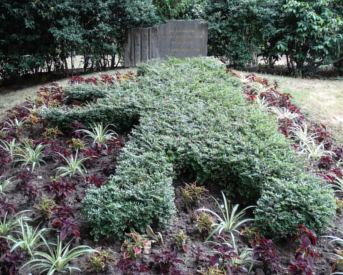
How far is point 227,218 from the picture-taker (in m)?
3.12

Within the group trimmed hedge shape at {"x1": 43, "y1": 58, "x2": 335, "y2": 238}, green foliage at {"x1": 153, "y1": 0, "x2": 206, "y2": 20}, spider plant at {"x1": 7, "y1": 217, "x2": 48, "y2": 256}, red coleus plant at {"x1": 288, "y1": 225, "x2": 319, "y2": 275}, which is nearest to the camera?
red coleus plant at {"x1": 288, "y1": 225, "x2": 319, "y2": 275}

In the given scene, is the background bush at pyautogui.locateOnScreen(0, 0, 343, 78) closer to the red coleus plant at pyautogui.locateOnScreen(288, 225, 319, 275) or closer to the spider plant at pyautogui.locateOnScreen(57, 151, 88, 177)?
the spider plant at pyautogui.locateOnScreen(57, 151, 88, 177)

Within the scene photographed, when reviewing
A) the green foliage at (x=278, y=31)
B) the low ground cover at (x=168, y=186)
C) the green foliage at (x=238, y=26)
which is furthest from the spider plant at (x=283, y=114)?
the green foliage at (x=238, y=26)

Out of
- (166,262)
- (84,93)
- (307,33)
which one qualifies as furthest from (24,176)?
(307,33)

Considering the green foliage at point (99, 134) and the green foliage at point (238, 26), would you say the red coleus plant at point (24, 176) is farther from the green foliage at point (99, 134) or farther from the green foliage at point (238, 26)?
the green foliage at point (238, 26)

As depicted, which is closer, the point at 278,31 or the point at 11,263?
the point at 11,263

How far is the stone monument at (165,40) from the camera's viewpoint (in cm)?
906

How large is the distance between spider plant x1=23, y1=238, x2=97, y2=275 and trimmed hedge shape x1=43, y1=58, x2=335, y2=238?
0.21 meters

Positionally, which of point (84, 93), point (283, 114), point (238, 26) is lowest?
point (283, 114)

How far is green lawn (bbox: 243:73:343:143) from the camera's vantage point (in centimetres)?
565

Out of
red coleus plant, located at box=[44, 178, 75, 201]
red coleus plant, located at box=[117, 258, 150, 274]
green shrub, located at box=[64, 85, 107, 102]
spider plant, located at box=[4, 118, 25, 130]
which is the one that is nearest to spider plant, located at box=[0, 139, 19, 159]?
spider plant, located at box=[4, 118, 25, 130]

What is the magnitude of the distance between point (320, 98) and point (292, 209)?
4.32 metres

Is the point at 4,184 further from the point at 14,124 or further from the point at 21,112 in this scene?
the point at 21,112

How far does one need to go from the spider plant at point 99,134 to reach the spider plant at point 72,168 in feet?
1.41
